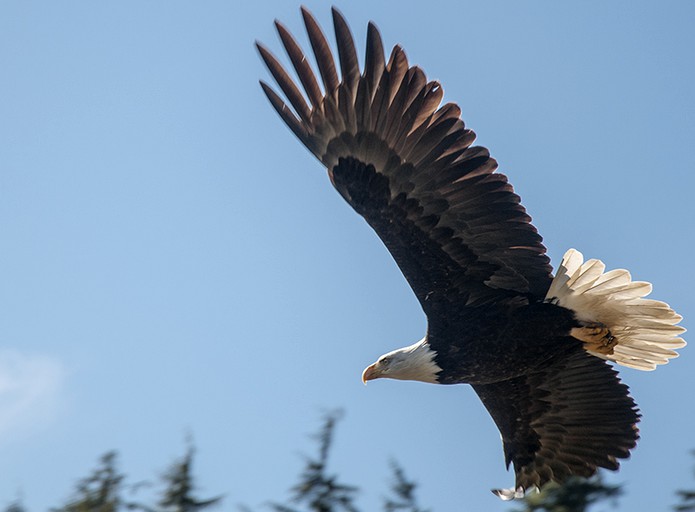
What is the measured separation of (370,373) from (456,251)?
1.22 meters

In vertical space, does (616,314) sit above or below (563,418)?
above

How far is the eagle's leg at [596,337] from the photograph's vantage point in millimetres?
7812

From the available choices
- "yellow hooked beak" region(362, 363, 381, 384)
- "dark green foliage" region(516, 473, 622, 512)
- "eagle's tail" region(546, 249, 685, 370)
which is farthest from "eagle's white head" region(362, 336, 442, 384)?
"dark green foliage" region(516, 473, 622, 512)

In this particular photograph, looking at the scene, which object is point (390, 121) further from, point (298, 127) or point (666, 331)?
point (666, 331)

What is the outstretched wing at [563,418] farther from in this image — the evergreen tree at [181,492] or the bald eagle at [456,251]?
the evergreen tree at [181,492]

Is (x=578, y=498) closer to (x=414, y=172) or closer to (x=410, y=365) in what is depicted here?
(x=410, y=365)

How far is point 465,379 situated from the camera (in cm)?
793

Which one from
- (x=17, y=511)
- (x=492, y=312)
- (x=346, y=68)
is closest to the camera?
(x=17, y=511)

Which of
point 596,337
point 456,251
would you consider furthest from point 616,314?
point 456,251

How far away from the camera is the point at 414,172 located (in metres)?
7.32

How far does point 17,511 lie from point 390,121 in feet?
10.8

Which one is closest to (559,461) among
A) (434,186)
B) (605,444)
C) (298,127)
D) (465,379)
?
(605,444)

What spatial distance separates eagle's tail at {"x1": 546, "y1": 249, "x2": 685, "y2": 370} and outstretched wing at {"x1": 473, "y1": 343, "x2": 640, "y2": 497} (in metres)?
0.22

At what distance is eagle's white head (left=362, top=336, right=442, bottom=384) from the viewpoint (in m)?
7.77
